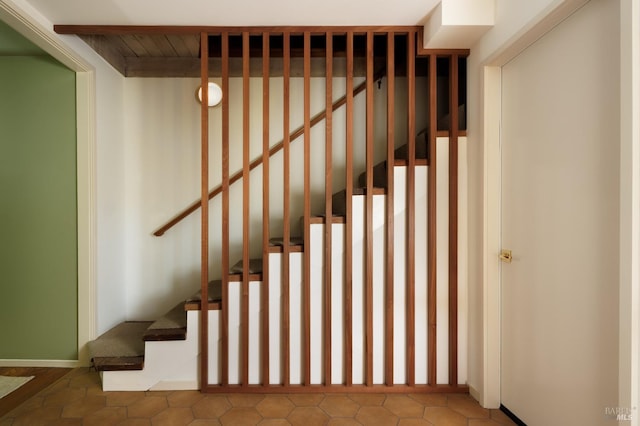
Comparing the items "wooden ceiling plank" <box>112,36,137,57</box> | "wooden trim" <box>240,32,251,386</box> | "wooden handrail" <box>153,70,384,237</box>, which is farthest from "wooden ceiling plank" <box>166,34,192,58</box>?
"wooden handrail" <box>153,70,384,237</box>

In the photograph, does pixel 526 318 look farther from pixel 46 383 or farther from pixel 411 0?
pixel 46 383

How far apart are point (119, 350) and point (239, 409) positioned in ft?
3.13

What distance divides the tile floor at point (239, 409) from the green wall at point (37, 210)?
1.84ft

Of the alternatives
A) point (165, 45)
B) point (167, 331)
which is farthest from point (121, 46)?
point (167, 331)

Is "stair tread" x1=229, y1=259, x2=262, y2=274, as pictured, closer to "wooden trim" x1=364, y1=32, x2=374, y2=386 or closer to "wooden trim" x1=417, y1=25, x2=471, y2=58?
"wooden trim" x1=364, y1=32, x2=374, y2=386

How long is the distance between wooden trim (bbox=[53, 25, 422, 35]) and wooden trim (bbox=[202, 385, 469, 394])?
235 centimetres

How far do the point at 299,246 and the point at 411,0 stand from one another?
5.30 feet

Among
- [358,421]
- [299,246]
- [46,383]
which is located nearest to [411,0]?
[299,246]

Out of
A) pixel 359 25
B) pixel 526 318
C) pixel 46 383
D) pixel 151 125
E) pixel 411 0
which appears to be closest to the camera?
pixel 526 318

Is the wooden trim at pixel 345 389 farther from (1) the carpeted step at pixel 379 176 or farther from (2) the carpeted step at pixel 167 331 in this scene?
(1) the carpeted step at pixel 379 176

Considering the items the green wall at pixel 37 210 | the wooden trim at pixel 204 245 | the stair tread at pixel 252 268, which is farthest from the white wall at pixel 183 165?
the wooden trim at pixel 204 245

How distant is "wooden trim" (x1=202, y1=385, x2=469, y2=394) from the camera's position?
2.03 metres

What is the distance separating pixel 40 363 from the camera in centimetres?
236

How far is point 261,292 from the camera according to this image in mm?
2080
